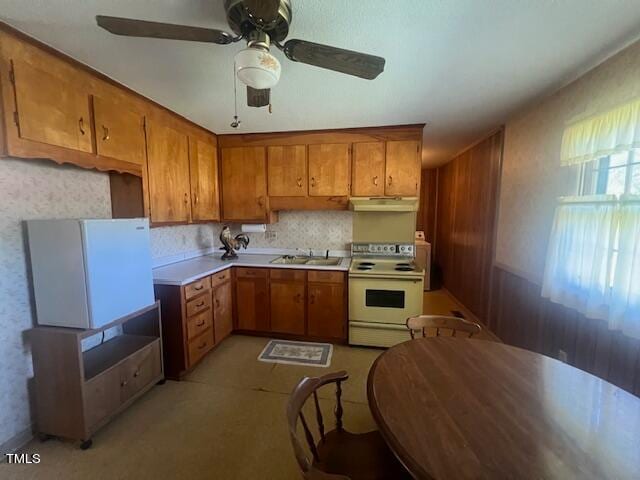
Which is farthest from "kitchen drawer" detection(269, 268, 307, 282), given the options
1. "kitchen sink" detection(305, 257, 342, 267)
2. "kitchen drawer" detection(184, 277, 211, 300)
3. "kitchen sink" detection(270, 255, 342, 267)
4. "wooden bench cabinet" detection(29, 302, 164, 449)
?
"wooden bench cabinet" detection(29, 302, 164, 449)

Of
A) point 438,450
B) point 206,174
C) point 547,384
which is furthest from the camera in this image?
point 206,174

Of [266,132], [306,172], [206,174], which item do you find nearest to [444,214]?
[306,172]

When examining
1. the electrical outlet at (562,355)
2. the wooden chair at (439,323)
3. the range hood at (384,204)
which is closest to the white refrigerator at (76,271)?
the wooden chair at (439,323)

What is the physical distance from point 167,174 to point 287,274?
155 centimetres

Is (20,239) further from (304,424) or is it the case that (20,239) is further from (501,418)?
(501,418)

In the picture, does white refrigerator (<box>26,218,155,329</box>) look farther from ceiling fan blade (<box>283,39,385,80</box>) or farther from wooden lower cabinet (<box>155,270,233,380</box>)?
ceiling fan blade (<box>283,39,385,80</box>)

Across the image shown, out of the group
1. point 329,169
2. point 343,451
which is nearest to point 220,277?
point 329,169

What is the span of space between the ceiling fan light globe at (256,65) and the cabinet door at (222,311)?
216 cm

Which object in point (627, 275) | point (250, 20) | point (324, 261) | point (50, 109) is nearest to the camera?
point (250, 20)

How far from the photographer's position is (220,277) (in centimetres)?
289

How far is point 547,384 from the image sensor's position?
44.4 inches

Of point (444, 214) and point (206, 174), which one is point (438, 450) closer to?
point (206, 174)

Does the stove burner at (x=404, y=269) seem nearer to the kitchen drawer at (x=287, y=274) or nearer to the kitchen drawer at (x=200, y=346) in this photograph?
the kitchen drawer at (x=287, y=274)

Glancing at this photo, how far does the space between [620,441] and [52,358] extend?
273 centimetres
